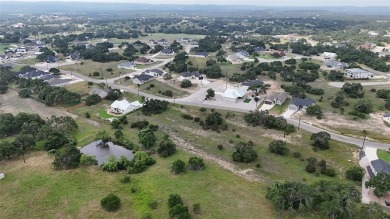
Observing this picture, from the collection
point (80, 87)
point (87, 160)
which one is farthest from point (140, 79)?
point (87, 160)

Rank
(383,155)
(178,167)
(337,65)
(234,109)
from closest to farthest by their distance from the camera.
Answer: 1. (178,167)
2. (383,155)
3. (234,109)
4. (337,65)

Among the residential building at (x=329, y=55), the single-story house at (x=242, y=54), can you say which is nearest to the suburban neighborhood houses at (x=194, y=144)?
the residential building at (x=329, y=55)

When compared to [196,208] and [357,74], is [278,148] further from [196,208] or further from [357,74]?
[357,74]

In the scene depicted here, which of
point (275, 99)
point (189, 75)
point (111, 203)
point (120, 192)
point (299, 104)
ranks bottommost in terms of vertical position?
point (120, 192)

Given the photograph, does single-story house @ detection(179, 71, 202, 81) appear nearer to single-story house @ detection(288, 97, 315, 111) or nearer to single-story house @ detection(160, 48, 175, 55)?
single-story house @ detection(288, 97, 315, 111)

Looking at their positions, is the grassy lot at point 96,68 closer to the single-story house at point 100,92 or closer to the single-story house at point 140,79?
the single-story house at point 140,79

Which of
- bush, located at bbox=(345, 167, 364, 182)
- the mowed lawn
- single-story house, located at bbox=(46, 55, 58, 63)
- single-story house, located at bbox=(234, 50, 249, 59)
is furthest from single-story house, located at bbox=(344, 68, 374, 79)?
single-story house, located at bbox=(46, 55, 58, 63)
